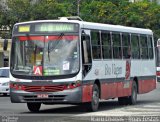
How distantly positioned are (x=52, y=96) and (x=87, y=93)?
1.20m

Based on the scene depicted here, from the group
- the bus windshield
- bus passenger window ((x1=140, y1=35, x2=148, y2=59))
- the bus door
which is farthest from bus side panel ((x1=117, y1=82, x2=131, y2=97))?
the bus windshield

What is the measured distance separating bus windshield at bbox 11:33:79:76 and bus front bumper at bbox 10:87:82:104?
24.1 inches

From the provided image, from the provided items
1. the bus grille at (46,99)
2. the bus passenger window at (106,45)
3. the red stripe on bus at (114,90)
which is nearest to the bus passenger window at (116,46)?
the bus passenger window at (106,45)

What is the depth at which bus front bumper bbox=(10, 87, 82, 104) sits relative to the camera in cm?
2006

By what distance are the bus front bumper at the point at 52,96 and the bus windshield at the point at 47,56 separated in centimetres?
61

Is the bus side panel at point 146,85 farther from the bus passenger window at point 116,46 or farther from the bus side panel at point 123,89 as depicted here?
the bus passenger window at point 116,46

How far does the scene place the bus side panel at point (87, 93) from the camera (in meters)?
20.3

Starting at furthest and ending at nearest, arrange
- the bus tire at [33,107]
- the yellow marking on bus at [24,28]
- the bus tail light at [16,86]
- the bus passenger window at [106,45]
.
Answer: the bus passenger window at [106,45], the bus tire at [33,107], the yellow marking on bus at [24,28], the bus tail light at [16,86]

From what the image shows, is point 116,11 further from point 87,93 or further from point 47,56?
point 47,56

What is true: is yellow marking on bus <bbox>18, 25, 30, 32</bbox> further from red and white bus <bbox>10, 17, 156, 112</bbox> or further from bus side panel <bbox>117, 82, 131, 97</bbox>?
bus side panel <bbox>117, 82, 131, 97</bbox>

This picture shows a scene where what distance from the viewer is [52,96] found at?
20188 millimetres

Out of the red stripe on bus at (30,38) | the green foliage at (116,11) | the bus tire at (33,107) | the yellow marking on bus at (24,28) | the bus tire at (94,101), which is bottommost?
the bus tire at (33,107)

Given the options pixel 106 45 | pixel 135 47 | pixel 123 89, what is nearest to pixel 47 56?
pixel 106 45

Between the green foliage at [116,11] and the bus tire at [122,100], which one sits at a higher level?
the green foliage at [116,11]
